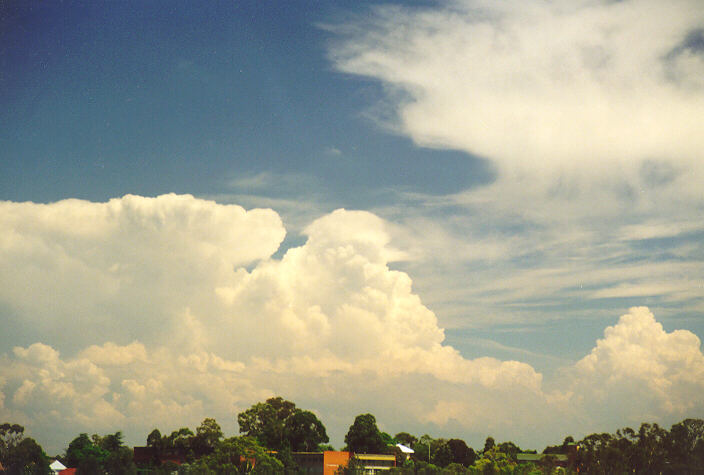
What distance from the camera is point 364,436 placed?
4471 inches

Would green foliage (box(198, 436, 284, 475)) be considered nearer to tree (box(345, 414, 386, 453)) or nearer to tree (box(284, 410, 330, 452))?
tree (box(284, 410, 330, 452))

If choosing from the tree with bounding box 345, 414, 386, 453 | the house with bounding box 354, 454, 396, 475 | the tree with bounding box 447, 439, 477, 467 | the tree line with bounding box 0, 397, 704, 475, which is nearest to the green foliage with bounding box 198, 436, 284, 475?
the tree line with bounding box 0, 397, 704, 475

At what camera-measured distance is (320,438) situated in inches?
4469

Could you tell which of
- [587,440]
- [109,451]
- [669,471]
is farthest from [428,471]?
[109,451]

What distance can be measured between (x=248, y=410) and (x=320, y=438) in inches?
482

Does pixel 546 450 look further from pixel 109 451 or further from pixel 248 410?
pixel 109 451

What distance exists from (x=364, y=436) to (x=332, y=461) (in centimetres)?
1883

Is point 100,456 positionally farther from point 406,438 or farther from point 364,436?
point 406,438

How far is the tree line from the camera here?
88938 mm

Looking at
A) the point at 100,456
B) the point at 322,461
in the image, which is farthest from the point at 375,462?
the point at 100,456

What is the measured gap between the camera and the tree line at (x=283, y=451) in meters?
88.9

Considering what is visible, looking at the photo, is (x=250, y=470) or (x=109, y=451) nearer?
(x=250, y=470)

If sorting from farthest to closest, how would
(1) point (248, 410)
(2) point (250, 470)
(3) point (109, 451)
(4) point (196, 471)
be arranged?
(1) point (248, 410), (3) point (109, 451), (2) point (250, 470), (4) point (196, 471)

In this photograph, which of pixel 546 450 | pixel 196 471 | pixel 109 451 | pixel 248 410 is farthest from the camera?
pixel 546 450
